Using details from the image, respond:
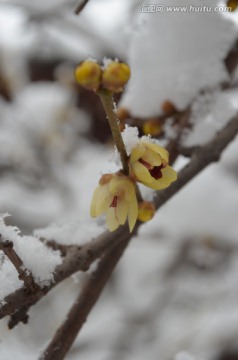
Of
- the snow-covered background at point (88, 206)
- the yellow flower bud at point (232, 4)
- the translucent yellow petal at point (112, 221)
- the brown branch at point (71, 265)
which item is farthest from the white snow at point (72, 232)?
the snow-covered background at point (88, 206)

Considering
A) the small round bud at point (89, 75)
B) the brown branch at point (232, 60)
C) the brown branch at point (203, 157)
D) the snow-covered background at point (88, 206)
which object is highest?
the small round bud at point (89, 75)

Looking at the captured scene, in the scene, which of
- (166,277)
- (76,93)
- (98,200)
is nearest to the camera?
(98,200)

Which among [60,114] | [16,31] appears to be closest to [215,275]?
[60,114]

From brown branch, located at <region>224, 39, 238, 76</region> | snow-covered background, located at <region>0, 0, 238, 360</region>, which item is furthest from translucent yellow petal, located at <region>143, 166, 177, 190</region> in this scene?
snow-covered background, located at <region>0, 0, 238, 360</region>

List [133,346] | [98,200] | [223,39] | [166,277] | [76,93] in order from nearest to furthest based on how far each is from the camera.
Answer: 1. [98,200]
2. [223,39]
3. [133,346]
4. [166,277]
5. [76,93]

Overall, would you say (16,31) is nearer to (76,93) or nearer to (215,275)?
(76,93)

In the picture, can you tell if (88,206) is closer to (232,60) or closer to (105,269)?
(232,60)

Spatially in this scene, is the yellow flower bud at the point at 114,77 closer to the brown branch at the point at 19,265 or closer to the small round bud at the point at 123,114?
the brown branch at the point at 19,265
